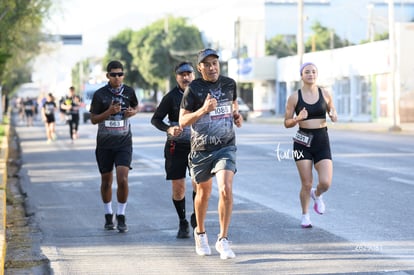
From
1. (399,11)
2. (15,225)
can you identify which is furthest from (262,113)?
(15,225)

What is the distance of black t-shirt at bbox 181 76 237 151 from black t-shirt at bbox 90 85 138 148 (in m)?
2.13

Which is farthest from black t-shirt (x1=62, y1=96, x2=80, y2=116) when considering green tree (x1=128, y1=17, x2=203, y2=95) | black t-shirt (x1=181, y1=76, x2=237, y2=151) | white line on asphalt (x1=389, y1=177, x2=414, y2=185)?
green tree (x1=128, y1=17, x2=203, y2=95)

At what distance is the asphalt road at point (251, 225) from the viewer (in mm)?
8508

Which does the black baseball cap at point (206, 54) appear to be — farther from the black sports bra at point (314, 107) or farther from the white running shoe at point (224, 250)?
the black sports bra at point (314, 107)

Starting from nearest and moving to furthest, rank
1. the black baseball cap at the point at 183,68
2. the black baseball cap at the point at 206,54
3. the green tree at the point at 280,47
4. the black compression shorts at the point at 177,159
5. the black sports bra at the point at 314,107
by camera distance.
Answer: the black baseball cap at the point at 206,54 < the black baseball cap at the point at 183,68 < the black compression shorts at the point at 177,159 < the black sports bra at the point at 314,107 < the green tree at the point at 280,47

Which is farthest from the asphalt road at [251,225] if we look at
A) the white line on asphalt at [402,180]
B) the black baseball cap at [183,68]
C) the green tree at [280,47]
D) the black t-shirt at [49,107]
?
the green tree at [280,47]

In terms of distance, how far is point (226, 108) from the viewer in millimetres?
8758

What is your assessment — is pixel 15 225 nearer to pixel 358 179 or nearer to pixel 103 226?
pixel 103 226

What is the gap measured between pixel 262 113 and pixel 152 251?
6217 cm

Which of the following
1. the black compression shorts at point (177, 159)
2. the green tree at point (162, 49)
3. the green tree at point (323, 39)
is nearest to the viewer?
the black compression shorts at point (177, 159)

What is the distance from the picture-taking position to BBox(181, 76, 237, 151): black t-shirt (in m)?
8.74

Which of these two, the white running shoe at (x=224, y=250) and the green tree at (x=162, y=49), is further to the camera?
the green tree at (x=162, y=49)

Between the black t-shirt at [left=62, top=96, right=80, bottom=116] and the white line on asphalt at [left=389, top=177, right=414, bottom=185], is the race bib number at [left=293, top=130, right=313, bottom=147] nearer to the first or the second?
the white line on asphalt at [left=389, top=177, right=414, bottom=185]

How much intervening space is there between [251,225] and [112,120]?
78.7 inches
